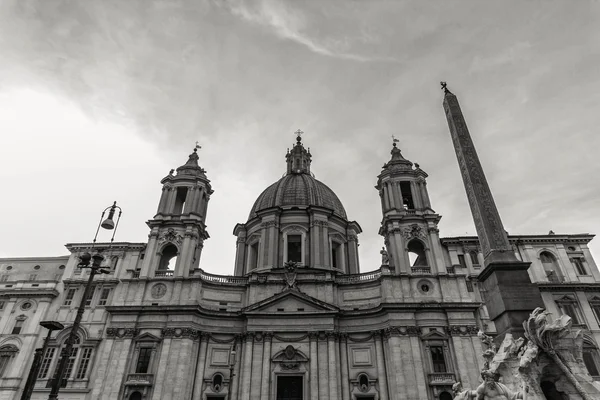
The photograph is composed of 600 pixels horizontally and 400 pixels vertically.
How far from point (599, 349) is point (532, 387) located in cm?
2547

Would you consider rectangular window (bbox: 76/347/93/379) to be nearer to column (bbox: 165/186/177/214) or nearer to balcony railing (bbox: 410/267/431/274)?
column (bbox: 165/186/177/214)

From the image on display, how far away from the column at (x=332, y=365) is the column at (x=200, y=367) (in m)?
9.66

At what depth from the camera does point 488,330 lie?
31.1 metres

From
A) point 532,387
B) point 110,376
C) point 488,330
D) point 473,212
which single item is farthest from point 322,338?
point 532,387

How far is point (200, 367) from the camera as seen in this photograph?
29.8m

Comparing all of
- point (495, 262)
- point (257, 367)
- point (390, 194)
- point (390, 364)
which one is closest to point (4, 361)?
point (257, 367)

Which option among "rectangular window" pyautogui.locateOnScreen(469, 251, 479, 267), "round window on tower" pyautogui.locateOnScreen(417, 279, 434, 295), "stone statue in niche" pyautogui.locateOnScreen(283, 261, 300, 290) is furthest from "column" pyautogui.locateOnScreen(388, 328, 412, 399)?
"rectangular window" pyautogui.locateOnScreen(469, 251, 479, 267)

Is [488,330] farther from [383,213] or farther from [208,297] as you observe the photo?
[208,297]

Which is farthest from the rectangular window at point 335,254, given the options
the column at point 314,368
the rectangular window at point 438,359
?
the rectangular window at point 438,359

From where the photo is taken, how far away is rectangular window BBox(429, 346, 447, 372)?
95.2 feet

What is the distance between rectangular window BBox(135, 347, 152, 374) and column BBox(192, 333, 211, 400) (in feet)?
12.6

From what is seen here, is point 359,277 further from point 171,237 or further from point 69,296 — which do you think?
point 69,296

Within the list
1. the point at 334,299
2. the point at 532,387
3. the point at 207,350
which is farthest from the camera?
the point at 334,299

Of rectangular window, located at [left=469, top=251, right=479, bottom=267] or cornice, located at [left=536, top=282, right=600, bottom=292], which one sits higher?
rectangular window, located at [left=469, top=251, right=479, bottom=267]
